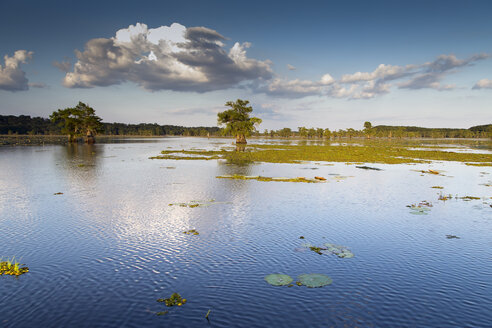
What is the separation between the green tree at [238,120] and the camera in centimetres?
12062

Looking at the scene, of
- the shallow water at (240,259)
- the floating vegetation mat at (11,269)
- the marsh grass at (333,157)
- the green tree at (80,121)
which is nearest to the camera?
the shallow water at (240,259)

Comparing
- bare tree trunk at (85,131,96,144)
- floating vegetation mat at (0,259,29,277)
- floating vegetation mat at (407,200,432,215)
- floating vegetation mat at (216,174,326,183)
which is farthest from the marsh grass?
bare tree trunk at (85,131,96,144)

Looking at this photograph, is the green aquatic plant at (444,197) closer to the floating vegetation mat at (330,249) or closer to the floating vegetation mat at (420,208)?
the floating vegetation mat at (420,208)

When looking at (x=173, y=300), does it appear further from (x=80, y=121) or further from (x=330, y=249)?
(x=80, y=121)

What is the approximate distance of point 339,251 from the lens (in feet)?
47.5

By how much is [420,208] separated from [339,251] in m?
12.5

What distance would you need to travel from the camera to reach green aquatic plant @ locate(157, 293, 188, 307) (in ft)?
32.2

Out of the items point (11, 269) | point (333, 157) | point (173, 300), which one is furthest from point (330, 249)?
point (333, 157)

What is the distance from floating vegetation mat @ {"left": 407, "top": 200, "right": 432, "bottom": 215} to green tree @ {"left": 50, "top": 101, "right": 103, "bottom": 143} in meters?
126

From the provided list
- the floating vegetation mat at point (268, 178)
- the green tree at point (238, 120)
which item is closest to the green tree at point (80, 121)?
the green tree at point (238, 120)

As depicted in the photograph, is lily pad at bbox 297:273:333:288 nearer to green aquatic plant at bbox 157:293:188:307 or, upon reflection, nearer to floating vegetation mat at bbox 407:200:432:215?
green aquatic plant at bbox 157:293:188:307

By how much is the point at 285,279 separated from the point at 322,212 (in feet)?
36.0

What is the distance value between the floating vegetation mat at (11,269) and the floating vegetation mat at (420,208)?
78.9 ft

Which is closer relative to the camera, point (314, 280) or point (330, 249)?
point (314, 280)
